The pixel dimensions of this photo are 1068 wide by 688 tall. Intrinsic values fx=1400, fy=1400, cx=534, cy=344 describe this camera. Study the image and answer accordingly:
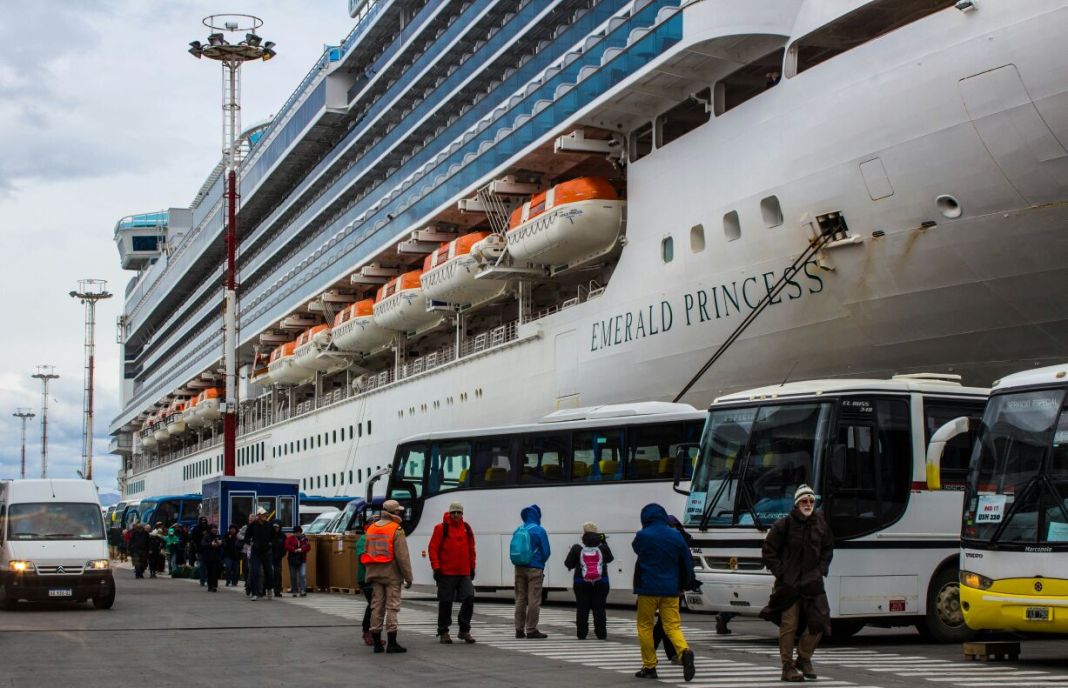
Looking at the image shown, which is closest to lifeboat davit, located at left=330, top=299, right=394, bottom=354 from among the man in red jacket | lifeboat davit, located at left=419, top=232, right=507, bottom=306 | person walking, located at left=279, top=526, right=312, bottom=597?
lifeboat davit, located at left=419, top=232, right=507, bottom=306

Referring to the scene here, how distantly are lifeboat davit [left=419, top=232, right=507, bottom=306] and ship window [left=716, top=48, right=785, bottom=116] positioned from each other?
28.4 ft

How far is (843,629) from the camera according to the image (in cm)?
1403

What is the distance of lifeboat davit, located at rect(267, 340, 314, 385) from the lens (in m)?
50.0

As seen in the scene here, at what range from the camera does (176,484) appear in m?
78.6

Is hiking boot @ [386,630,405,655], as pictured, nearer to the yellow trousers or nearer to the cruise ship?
the yellow trousers

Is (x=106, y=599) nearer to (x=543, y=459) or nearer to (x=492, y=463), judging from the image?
(x=492, y=463)

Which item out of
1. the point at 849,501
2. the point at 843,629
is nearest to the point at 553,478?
the point at 843,629

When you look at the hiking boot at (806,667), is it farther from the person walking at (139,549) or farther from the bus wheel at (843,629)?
the person walking at (139,549)

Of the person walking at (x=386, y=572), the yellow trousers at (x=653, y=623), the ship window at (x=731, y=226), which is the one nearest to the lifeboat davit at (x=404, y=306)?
the ship window at (x=731, y=226)

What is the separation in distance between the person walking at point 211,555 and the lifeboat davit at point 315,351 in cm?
1931

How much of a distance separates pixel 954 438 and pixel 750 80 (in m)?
9.92

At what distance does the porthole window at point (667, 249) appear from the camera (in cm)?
2323

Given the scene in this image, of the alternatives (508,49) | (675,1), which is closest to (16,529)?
(675,1)

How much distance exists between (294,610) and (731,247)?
8.32m
